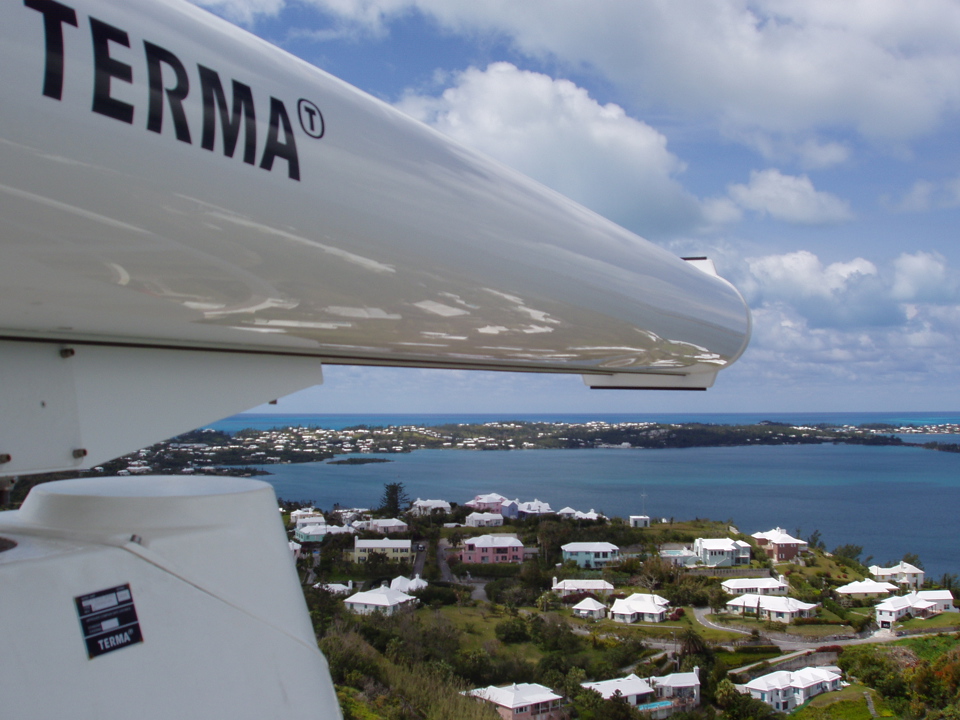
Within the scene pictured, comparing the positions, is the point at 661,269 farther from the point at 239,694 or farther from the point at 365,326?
the point at 239,694

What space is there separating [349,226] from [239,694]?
0.92 meters

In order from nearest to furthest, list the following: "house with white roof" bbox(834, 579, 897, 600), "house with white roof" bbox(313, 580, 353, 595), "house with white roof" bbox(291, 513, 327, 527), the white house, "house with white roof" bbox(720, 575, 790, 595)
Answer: "house with white roof" bbox(313, 580, 353, 595), "house with white roof" bbox(291, 513, 327, 527), "house with white roof" bbox(720, 575, 790, 595), "house with white roof" bbox(834, 579, 897, 600), the white house

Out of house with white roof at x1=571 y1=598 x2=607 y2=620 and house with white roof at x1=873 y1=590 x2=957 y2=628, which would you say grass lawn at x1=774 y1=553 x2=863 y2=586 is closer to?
house with white roof at x1=873 y1=590 x2=957 y2=628

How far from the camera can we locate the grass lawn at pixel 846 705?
12.9m

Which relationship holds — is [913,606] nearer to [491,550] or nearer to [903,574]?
[903,574]

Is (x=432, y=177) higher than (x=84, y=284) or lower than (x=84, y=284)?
higher

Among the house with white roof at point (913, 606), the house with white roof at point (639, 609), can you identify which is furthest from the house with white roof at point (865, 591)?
the house with white roof at point (639, 609)

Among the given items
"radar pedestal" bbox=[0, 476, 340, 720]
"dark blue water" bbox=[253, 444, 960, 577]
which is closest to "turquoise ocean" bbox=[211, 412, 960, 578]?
"dark blue water" bbox=[253, 444, 960, 577]

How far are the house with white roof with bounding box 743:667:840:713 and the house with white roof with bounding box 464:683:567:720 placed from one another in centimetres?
374

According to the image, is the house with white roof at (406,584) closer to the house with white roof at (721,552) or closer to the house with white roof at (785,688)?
the house with white roof at (785,688)

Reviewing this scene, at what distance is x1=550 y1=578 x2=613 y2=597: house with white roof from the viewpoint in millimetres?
17595

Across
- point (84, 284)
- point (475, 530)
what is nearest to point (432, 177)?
point (84, 284)

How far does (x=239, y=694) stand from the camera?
4.47 feet

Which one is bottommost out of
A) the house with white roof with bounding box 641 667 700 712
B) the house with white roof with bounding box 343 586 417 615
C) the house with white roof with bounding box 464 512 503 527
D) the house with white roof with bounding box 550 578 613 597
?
the house with white roof with bounding box 641 667 700 712
